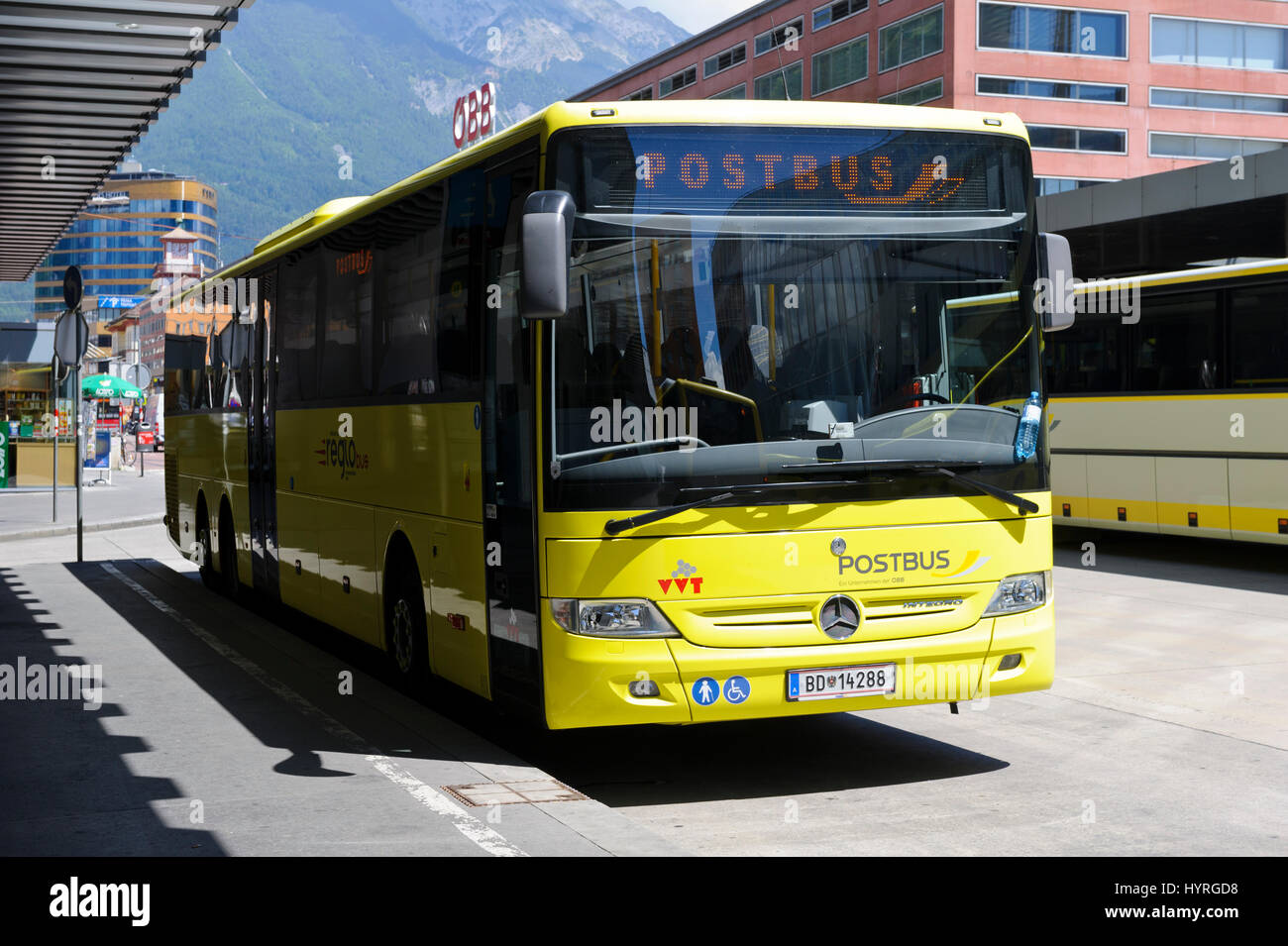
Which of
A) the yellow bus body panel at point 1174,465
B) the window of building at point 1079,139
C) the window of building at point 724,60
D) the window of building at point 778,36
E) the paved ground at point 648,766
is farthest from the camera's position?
the window of building at point 724,60

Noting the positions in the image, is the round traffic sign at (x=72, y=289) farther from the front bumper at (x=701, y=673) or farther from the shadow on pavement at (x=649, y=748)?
the front bumper at (x=701, y=673)

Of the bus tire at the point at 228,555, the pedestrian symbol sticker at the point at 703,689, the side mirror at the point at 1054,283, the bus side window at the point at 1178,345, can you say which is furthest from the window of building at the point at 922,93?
the pedestrian symbol sticker at the point at 703,689

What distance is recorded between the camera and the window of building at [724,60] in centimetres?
7738

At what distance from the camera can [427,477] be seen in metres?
8.98

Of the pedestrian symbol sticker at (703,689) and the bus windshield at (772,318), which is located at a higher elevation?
the bus windshield at (772,318)

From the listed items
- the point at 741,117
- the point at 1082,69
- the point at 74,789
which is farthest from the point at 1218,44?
the point at 74,789

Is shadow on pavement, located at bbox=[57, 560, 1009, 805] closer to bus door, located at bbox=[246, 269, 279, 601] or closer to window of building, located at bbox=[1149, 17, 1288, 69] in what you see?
bus door, located at bbox=[246, 269, 279, 601]

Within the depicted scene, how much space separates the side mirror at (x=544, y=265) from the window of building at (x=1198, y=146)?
6673cm

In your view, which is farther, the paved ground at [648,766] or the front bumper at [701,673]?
the front bumper at [701,673]

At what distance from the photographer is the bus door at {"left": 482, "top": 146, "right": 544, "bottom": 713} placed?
743cm

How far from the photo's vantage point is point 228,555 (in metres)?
15.4
